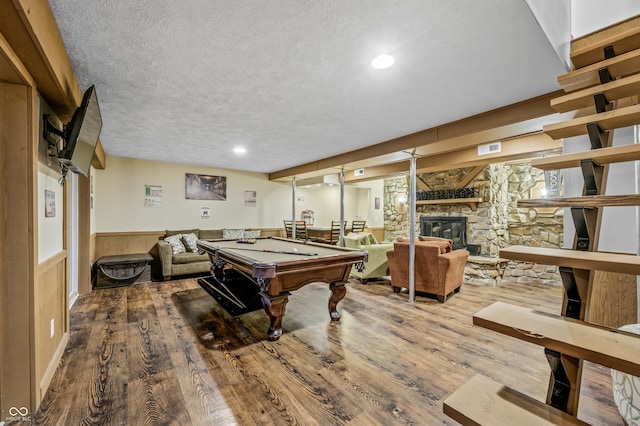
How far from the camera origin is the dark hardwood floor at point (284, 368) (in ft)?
5.80

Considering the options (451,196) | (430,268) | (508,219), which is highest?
(451,196)

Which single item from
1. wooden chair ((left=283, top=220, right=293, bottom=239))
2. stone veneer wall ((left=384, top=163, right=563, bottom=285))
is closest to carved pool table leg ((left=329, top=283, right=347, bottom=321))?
stone veneer wall ((left=384, top=163, right=563, bottom=285))

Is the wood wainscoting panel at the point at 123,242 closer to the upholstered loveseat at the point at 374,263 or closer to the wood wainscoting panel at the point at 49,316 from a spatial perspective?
the wood wainscoting panel at the point at 49,316

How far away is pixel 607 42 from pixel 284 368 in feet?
9.65

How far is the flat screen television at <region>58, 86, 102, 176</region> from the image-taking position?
6.15ft

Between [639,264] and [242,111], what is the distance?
10.3 ft

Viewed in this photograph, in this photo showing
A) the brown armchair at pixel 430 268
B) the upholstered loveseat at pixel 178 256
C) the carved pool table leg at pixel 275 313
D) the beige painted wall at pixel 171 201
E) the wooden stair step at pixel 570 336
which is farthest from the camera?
the beige painted wall at pixel 171 201

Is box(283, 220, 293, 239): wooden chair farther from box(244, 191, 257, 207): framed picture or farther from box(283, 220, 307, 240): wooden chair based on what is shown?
box(244, 191, 257, 207): framed picture

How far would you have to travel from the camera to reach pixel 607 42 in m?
1.52

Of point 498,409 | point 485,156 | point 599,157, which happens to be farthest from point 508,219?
point 498,409

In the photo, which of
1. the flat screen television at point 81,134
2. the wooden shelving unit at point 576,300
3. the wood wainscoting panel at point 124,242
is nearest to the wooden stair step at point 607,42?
the wooden shelving unit at point 576,300

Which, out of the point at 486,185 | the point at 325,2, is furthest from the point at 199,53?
the point at 486,185

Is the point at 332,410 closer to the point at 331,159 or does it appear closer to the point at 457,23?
the point at 457,23

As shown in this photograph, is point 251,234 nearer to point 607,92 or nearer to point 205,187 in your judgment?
point 205,187
